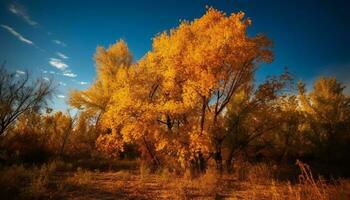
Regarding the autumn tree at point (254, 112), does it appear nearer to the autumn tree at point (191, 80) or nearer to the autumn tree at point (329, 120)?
the autumn tree at point (191, 80)

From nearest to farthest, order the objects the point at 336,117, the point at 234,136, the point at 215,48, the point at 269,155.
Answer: the point at 215,48, the point at 234,136, the point at 336,117, the point at 269,155

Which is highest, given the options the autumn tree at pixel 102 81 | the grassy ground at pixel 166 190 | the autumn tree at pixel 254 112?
the autumn tree at pixel 102 81

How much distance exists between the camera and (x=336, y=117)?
21750 mm

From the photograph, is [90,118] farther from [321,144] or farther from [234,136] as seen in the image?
[321,144]

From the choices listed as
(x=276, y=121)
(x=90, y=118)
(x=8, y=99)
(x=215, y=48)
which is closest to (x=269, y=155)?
(x=276, y=121)

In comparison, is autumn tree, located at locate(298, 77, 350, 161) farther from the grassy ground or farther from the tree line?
the grassy ground

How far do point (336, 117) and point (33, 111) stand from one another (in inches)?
1039

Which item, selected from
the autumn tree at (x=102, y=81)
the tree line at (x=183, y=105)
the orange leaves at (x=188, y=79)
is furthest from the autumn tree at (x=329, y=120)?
the autumn tree at (x=102, y=81)

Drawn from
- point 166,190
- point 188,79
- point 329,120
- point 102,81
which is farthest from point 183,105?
point 329,120

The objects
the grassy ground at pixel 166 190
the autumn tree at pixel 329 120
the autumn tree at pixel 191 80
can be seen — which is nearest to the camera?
the grassy ground at pixel 166 190

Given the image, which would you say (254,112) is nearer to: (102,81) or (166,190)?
(166,190)

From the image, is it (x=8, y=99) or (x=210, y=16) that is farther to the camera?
(x=8, y=99)

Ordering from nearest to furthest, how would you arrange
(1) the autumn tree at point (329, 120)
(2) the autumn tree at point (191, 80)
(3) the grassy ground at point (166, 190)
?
1. (3) the grassy ground at point (166, 190)
2. (2) the autumn tree at point (191, 80)
3. (1) the autumn tree at point (329, 120)

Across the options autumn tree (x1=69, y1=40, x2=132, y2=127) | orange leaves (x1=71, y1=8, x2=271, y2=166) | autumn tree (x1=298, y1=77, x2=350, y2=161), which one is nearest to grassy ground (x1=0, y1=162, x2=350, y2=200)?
orange leaves (x1=71, y1=8, x2=271, y2=166)
